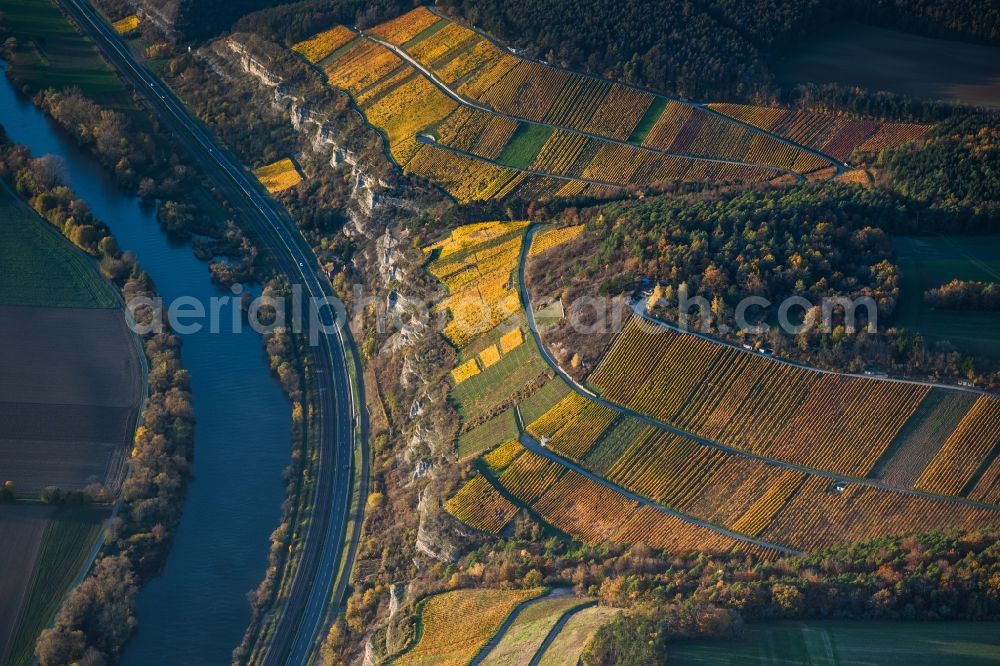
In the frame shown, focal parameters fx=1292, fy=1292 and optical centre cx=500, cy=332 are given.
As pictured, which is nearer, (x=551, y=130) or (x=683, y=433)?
(x=683, y=433)

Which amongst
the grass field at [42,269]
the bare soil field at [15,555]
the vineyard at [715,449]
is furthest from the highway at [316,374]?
the bare soil field at [15,555]

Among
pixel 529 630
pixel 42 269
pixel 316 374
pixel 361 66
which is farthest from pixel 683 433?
pixel 361 66

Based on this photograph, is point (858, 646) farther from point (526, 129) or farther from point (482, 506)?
point (526, 129)

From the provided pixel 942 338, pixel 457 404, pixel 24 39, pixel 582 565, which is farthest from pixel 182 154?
pixel 942 338

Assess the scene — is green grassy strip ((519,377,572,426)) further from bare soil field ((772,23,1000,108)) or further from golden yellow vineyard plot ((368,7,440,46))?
golden yellow vineyard plot ((368,7,440,46))

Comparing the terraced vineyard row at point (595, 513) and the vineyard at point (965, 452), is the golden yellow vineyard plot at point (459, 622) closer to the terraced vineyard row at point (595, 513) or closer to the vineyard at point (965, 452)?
the terraced vineyard row at point (595, 513)

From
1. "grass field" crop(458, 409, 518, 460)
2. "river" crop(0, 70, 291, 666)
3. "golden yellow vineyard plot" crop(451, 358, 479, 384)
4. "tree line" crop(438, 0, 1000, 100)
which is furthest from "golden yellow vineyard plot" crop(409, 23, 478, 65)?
"grass field" crop(458, 409, 518, 460)

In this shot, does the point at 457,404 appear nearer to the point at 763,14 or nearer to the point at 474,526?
the point at 474,526
